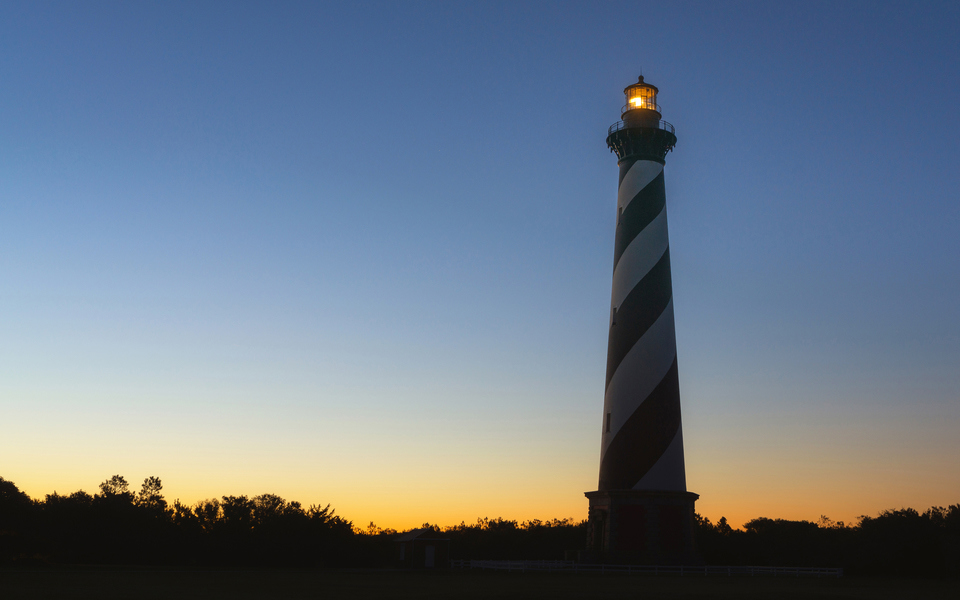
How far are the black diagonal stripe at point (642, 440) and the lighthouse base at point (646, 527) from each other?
809 millimetres

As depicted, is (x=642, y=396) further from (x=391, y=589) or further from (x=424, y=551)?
(x=391, y=589)

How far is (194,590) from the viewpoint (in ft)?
67.9

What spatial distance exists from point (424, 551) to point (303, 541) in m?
8.26

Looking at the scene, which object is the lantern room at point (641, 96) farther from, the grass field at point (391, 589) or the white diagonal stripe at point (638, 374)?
the grass field at point (391, 589)

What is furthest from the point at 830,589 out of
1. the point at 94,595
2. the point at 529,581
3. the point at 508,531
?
the point at 508,531

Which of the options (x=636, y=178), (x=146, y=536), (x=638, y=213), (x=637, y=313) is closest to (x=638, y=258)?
(x=638, y=213)

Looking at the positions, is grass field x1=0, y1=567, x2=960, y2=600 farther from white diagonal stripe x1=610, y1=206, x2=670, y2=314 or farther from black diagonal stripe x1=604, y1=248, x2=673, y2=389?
white diagonal stripe x1=610, y1=206, x2=670, y2=314

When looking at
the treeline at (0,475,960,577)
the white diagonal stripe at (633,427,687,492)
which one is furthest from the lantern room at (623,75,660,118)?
the treeline at (0,475,960,577)

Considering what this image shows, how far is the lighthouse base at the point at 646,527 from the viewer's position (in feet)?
118

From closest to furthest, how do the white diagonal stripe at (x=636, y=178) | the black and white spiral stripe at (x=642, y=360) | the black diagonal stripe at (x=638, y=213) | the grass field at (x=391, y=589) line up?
1. the grass field at (x=391, y=589)
2. the black and white spiral stripe at (x=642, y=360)
3. the black diagonal stripe at (x=638, y=213)
4. the white diagonal stripe at (x=636, y=178)

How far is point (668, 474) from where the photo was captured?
1464 inches

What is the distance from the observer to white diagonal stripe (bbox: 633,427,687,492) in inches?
1453

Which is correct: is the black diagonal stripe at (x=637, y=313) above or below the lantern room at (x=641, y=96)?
below

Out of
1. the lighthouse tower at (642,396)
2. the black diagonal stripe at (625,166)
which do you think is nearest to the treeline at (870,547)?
the lighthouse tower at (642,396)
